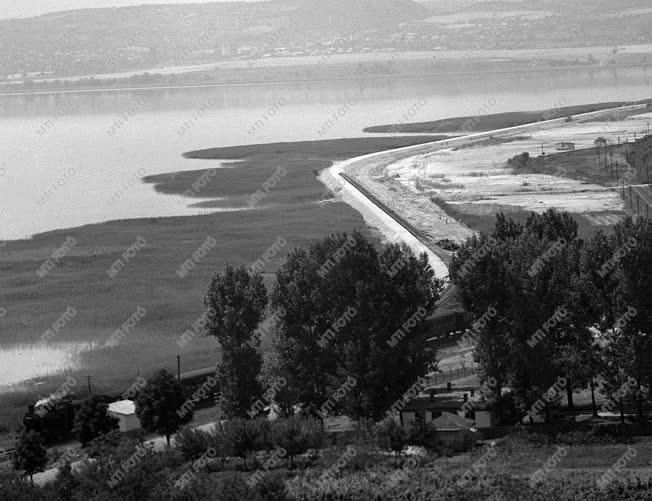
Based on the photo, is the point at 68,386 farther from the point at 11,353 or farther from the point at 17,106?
the point at 17,106

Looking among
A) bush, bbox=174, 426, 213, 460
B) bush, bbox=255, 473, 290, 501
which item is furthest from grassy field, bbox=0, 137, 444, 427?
bush, bbox=255, 473, 290, 501

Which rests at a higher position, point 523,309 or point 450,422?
point 523,309

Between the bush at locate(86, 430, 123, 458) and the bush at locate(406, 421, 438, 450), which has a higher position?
the bush at locate(86, 430, 123, 458)

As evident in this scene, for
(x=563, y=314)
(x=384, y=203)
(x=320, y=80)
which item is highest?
(x=563, y=314)

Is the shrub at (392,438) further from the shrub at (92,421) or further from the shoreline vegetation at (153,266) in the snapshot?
the shoreline vegetation at (153,266)

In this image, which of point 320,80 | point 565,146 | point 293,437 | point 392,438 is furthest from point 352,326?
point 320,80

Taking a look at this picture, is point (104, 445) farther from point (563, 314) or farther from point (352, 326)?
point (563, 314)

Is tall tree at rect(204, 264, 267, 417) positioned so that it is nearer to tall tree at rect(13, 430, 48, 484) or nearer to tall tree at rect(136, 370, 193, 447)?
tall tree at rect(136, 370, 193, 447)
